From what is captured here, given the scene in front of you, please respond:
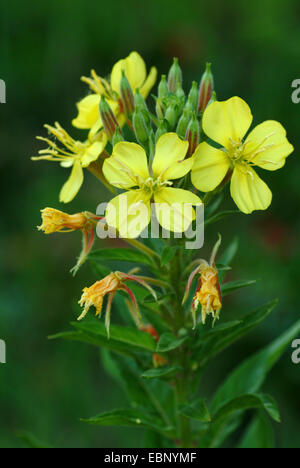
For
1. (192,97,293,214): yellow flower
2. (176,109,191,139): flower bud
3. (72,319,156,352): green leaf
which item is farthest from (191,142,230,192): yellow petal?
(72,319,156,352): green leaf

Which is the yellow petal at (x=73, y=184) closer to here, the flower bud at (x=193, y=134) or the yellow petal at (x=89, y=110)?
the yellow petal at (x=89, y=110)

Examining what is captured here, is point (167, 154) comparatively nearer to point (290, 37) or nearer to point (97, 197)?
point (97, 197)

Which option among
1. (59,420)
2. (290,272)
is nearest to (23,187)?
(59,420)

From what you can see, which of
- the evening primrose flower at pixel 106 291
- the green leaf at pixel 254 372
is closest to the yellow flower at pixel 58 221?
the evening primrose flower at pixel 106 291

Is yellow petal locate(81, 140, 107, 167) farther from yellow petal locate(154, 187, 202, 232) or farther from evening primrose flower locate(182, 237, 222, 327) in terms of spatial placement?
evening primrose flower locate(182, 237, 222, 327)

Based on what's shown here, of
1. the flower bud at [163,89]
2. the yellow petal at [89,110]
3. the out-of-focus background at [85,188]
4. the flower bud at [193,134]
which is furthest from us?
the out-of-focus background at [85,188]

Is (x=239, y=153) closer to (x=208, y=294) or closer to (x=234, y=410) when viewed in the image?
(x=208, y=294)
